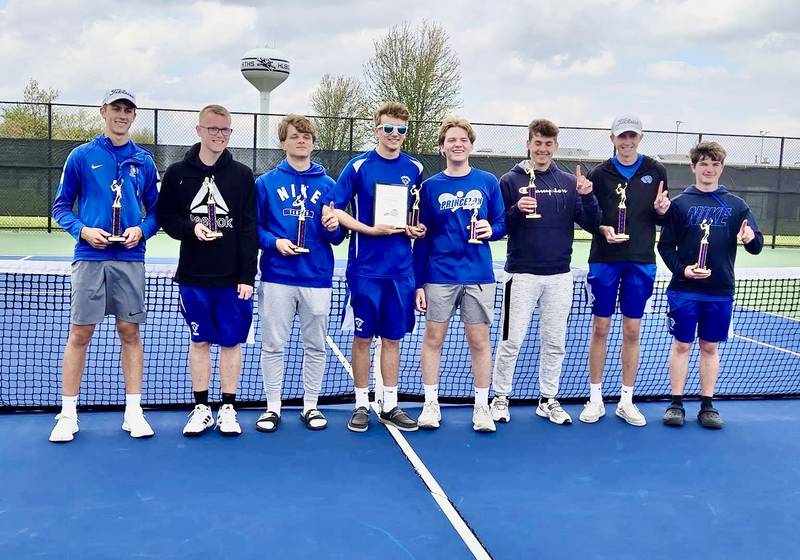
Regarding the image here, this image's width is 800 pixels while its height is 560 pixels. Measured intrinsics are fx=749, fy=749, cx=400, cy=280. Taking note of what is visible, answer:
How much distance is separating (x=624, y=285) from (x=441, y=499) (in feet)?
6.31

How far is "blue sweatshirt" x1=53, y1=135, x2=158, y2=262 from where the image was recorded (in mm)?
3885

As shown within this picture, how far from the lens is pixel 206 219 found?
13.2ft

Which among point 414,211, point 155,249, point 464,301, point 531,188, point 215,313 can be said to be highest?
point 531,188

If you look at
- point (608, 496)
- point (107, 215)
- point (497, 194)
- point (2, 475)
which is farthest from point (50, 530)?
point (497, 194)

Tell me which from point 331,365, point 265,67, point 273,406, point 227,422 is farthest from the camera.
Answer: point 265,67

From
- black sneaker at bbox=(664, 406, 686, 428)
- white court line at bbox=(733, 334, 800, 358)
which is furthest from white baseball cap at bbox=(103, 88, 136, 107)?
white court line at bbox=(733, 334, 800, 358)

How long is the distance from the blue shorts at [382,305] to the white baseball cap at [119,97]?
1519 mm

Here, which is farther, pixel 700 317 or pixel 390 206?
pixel 700 317

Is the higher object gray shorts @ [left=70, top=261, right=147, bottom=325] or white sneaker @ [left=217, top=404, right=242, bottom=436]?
gray shorts @ [left=70, top=261, right=147, bottom=325]

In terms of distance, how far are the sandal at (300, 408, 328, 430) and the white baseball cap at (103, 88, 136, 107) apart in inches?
77.8

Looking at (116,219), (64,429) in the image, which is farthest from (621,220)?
(64,429)

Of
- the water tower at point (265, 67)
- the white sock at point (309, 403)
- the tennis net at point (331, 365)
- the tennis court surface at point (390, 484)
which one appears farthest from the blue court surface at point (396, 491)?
the water tower at point (265, 67)

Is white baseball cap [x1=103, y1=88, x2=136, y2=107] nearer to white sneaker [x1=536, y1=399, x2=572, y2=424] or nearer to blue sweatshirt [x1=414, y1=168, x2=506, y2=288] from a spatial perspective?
blue sweatshirt [x1=414, y1=168, x2=506, y2=288]

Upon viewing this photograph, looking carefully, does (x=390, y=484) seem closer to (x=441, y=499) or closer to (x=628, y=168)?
(x=441, y=499)
